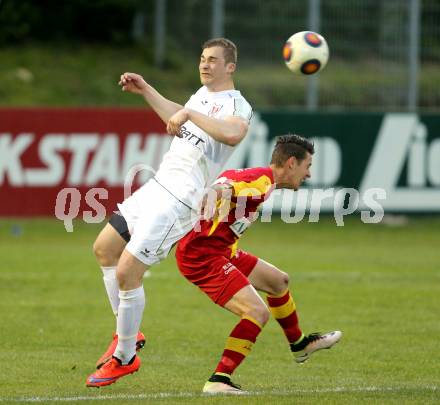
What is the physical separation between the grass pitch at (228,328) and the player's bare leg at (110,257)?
0.99 ft

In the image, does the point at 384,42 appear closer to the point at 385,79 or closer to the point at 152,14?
the point at 385,79

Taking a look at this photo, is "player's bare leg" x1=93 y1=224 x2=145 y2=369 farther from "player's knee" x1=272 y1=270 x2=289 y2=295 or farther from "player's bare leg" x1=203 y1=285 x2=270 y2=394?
"player's knee" x1=272 y1=270 x2=289 y2=295

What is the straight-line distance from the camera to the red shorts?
26.5 ft

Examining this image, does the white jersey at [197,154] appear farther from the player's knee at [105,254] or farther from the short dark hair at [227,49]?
the player's knee at [105,254]

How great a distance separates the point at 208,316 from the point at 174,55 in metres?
15.6

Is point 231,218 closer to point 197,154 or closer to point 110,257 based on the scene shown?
point 197,154

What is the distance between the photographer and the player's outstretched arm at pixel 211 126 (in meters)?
7.49

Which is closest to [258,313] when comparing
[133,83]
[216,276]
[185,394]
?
[216,276]

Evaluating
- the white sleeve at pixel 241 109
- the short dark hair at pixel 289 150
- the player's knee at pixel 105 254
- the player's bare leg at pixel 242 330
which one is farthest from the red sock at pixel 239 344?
the white sleeve at pixel 241 109

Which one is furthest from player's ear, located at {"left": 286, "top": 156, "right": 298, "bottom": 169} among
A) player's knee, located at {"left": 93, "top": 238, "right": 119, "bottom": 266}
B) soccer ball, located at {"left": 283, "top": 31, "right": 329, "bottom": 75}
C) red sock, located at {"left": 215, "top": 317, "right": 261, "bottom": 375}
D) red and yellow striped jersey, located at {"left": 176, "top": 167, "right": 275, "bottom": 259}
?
soccer ball, located at {"left": 283, "top": 31, "right": 329, "bottom": 75}

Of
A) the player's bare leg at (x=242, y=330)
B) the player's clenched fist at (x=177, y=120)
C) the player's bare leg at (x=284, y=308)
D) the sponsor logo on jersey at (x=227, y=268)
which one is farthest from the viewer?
the player's bare leg at (x=284, y=308)

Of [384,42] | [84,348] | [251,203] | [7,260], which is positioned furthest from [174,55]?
[251,203]

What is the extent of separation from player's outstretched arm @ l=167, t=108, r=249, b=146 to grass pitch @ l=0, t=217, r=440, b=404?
5.70 feet

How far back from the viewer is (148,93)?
315 inches
